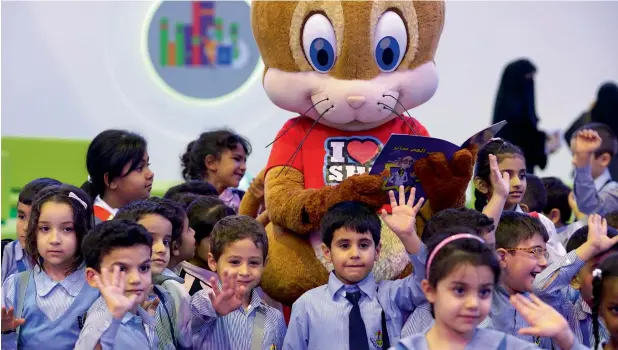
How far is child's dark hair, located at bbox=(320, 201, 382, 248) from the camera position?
3.04 meters

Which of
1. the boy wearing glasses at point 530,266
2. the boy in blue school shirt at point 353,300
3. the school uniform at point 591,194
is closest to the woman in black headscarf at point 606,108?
the school uniform at point 591,194

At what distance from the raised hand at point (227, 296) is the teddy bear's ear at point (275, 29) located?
0.81 m

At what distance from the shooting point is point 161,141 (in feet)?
21.6

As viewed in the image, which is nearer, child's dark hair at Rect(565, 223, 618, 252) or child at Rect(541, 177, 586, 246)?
child's dark hair at Rect(565, 223, 618, 252)

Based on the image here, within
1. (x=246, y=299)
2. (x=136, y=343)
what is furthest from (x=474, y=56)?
(x=136, y=343)

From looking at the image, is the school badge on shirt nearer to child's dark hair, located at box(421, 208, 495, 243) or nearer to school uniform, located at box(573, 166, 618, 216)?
child's dark hair, located at box(421, 208, 495, 243)

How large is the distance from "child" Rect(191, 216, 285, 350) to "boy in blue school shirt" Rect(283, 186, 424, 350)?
8 cm

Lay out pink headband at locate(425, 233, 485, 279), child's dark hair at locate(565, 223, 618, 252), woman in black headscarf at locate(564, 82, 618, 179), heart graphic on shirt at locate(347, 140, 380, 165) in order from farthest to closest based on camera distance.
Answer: woman in black headscarf at locate(564, 82, 618, 179)
child's dark hair at locate(565, 223, 618, 252)
heart graphic on shirt at locate(347, 140, 380, 165)
pink headband at locate(425, 233, 485, 279)

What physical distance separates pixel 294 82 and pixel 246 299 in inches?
29.1

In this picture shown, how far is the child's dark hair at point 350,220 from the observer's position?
3039 millimetres

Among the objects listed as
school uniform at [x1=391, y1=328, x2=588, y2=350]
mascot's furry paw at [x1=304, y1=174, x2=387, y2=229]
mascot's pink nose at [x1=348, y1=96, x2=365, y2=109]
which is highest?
mascot's pink nose at [x1=348, y1=96, x2=365, y2=109]

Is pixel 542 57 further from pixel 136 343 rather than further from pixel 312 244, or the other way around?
pixel 136 343

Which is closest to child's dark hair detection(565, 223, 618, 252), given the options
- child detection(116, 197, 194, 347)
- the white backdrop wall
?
child detection(116, 197, 194, 347)

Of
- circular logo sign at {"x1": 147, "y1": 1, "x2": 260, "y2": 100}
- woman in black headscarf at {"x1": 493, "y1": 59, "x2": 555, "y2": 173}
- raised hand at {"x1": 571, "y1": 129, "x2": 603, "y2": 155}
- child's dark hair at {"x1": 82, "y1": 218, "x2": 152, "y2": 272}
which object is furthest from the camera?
circular logo sign at {"x1": 147, "y1": 1, "x2": 260, "y2": 100}
